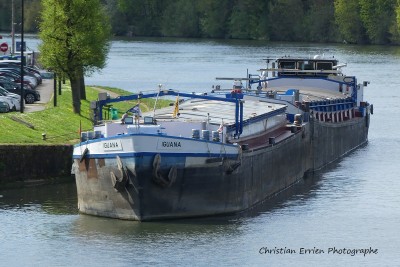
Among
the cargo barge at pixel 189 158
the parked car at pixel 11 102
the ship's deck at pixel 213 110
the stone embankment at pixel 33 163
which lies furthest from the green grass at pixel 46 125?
the cargo barge at pixel 189 158

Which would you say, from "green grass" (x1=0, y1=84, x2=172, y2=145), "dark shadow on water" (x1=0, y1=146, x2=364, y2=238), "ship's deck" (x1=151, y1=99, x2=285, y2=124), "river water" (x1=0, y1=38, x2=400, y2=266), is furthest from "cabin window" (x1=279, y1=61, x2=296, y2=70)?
"dark shadow on water" (x1=0, y1=146, x2=364, y2=238)

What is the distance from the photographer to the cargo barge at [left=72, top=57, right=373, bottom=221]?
42344 millimetres

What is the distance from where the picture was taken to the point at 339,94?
238 ft

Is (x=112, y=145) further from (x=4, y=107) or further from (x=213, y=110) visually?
(x=4, y=107)

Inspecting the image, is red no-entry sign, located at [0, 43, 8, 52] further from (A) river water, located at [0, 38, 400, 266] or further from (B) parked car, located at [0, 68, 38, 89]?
(A) river water, located at [0, 38, 400, 266]

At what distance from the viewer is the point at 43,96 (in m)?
79.1

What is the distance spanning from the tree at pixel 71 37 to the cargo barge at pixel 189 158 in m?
10.8

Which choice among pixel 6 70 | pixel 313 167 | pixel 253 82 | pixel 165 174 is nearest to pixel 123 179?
pixel 165 174

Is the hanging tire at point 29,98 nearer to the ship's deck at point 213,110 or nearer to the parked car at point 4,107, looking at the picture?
the parked car at point 4,107

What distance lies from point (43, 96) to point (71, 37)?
13.9 m

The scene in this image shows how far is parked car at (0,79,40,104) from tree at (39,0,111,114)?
21.5 ft

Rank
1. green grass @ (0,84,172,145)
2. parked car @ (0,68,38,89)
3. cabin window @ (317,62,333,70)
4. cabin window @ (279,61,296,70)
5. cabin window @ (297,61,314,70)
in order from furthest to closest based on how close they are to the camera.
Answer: parked car @ (0,68,38,89)
cabin window @ (317,62,333,70)
cabin window @ (279,61,296,70)
cabin window @ (297,61,314,70)
green grass @ (0,84,172,145)

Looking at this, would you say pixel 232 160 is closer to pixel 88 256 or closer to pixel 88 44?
pixel 88 256

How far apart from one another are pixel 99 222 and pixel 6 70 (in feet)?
143
